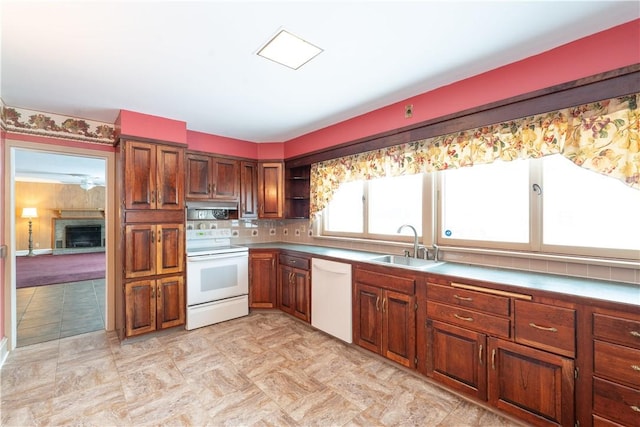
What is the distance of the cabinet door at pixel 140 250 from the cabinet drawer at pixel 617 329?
11.8ft

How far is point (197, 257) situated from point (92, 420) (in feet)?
5.47

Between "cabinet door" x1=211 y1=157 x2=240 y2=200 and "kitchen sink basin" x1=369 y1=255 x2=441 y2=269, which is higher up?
"cabinet door" x1=211 y1=157 x2=240 y2=200

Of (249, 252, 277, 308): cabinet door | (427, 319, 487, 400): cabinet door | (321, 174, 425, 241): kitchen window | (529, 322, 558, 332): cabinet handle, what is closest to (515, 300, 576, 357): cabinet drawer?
(529, 322, 558, 332): cabinet handle

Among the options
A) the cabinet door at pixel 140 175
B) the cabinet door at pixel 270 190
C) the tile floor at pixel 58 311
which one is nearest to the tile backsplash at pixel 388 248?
the cabinet door at pixel 270 190

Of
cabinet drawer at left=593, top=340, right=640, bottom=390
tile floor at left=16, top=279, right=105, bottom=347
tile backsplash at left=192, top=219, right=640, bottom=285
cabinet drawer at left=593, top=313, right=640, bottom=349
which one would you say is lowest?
tile floor at left=16, top=279, right=105, bottom=347

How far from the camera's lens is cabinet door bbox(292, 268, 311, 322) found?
3325 mm

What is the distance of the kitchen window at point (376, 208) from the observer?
296 cm

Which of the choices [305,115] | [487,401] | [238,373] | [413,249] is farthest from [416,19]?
[238,373]

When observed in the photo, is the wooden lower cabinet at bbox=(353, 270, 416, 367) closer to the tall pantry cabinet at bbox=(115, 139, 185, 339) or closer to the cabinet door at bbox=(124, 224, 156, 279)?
the tall pantry cabinet at bbox=(115, 139, 185, 339)

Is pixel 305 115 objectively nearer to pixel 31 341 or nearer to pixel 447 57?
pixel 447 57

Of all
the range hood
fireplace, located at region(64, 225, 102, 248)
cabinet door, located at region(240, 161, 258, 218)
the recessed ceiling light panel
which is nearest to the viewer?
the recessed ceiling light panel

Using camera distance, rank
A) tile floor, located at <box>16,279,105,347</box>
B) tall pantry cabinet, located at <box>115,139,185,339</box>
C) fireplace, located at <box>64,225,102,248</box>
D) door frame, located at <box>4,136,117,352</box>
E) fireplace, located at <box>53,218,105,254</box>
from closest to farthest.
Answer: door frame, located at <box>4,136,117,352</box> → tall pantry cabinet, located at <box>115,139,185,339</box> → tile floor, located at <box>16,279,105,347</box> → fireplace, located at <box>53,218,105,254</box> → fireplace, located at <box>64,225,102,248</box>

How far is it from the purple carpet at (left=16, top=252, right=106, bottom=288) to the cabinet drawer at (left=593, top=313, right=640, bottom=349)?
741cm

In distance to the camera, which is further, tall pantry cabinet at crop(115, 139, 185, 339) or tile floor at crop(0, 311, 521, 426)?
tall pantry cabinet at crop(115, 139, 185, 339)
